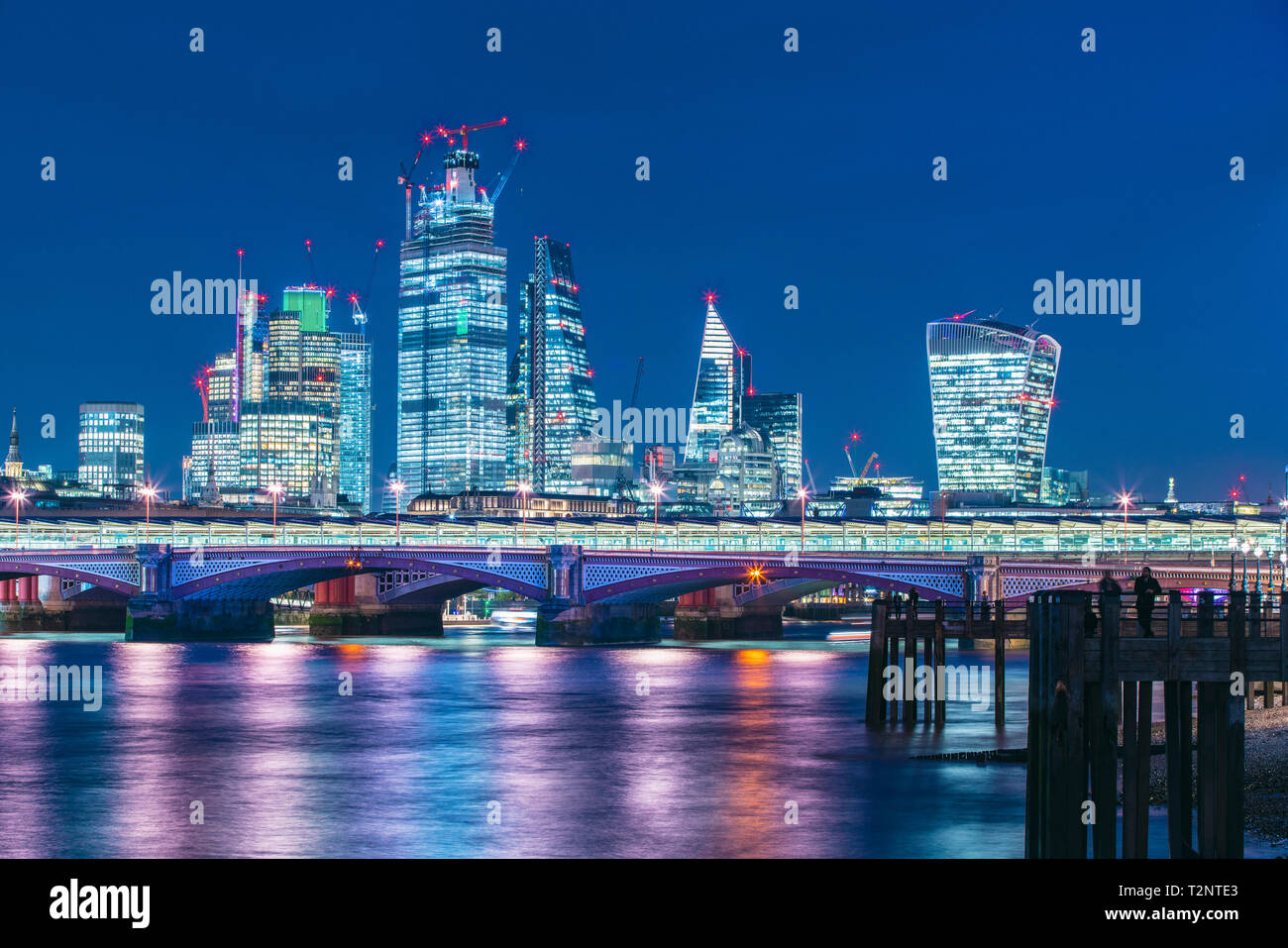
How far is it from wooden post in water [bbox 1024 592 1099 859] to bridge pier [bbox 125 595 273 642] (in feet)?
300

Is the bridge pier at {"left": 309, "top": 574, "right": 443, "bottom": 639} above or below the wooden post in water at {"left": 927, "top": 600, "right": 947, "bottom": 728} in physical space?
below

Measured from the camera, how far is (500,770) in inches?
1905

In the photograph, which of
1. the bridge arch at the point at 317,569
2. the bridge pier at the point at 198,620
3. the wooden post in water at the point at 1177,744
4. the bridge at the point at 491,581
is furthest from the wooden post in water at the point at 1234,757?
the bridge pier at the point at 198,620

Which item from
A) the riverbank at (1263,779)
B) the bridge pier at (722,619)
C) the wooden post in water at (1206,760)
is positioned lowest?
the bridge pier at (722,619)

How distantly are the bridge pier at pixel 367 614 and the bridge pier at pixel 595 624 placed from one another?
77.1 feet

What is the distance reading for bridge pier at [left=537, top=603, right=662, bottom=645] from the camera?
106 meters

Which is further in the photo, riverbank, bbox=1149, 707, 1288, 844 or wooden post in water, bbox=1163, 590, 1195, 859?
riverbank, bbox=1149, 707, 1288, 844

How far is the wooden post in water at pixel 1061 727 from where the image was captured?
2762cm

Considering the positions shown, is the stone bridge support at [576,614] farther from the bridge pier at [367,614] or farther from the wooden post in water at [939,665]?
the wooden post in water at [939,665]

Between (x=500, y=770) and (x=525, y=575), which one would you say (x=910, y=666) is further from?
(x=525, y=575)

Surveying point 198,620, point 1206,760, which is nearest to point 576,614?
point 198,620

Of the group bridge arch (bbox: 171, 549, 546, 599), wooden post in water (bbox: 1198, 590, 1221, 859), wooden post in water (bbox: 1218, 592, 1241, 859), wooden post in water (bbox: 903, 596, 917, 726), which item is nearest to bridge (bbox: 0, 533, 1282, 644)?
bridge arch (bbox: 171, 549, 546, 599)

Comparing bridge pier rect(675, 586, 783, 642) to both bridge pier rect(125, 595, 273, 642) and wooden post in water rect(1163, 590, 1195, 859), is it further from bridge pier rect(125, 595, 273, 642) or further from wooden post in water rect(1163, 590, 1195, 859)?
wooden post in water rect(1163, 590, 1195, 859)
